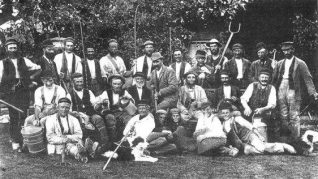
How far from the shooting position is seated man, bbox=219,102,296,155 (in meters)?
6.97

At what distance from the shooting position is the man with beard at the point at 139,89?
25.8ft

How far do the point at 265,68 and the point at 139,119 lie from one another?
92.2 inches

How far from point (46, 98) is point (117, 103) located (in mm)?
1127

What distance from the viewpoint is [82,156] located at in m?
6.52

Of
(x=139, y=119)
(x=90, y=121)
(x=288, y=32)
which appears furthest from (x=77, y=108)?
(x=288, y=32)

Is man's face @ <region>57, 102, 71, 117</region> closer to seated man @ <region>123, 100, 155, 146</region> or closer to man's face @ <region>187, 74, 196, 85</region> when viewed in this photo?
seated man @ <region>123, 100, 155, 146</region>

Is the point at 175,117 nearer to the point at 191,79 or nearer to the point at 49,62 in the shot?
the point at 191,79

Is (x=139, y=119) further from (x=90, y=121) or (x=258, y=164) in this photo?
(x=258, y=164)

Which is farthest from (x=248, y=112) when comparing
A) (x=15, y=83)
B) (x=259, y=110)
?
(x=15, y=83)

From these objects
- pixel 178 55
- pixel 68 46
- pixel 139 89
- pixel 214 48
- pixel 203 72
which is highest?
pixel 68 46

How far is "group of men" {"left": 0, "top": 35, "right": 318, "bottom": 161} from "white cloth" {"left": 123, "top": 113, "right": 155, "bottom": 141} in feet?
0.05

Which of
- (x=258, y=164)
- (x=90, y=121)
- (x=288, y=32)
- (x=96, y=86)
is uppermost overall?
(x=288, y=32)

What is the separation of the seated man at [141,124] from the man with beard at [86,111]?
37 cm

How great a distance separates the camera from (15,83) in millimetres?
7605
